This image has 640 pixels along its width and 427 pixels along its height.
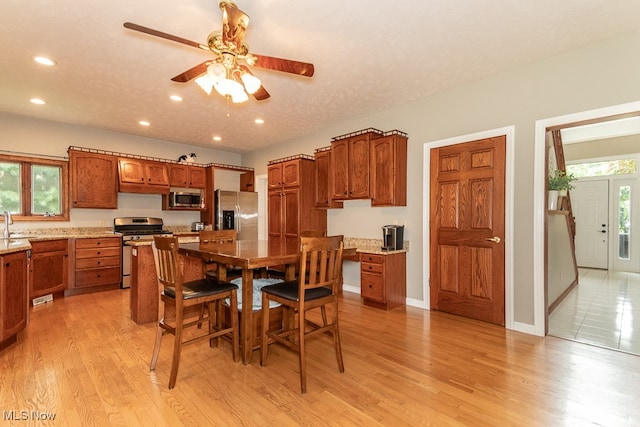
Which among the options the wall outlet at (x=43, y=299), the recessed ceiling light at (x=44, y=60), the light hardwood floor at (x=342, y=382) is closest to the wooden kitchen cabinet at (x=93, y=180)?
the wall outlet at (x=43, y=299)

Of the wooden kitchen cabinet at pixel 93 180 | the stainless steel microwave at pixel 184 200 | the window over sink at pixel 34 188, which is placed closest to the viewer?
the window over sink at pixel 34 188

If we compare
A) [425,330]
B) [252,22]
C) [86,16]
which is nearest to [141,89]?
[86,16]

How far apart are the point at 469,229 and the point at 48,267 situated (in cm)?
557

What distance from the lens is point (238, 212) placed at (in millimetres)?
6312

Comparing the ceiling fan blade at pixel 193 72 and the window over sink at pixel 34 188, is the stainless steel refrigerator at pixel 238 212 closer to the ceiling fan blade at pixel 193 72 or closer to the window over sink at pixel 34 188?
the window over sink at pixel 34 188

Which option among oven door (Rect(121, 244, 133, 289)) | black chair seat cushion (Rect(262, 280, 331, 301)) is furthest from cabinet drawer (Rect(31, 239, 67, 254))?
black chair seat cushion (Rect(262, 280, 331, 301))

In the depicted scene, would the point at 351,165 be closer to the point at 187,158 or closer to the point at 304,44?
the point at 304,44

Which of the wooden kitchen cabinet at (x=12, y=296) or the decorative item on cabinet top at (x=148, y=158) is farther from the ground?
the decorative item on cabinet top at (x=148, y=158)

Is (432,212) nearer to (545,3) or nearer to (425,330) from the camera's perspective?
(425,330)

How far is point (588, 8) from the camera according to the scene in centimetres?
225

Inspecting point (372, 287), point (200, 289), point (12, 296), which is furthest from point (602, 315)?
point (12, 296)

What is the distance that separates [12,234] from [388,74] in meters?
5.50

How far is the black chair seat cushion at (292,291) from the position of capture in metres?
2.25

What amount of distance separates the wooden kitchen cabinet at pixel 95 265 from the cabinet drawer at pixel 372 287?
3.96 metres
